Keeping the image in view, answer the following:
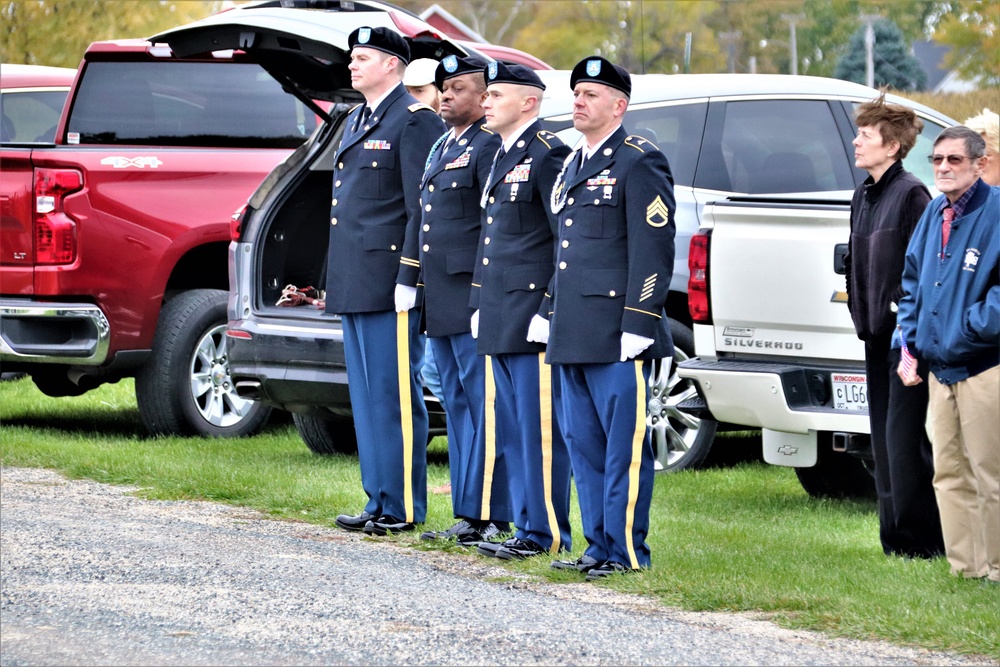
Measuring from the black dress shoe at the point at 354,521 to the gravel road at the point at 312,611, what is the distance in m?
0.08

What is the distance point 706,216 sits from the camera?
305 inches

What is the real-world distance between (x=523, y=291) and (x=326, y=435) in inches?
135

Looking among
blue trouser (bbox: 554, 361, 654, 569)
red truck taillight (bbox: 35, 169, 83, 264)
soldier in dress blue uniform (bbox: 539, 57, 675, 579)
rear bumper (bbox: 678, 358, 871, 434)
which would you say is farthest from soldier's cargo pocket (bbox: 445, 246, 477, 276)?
red truck taillight (bbox: 35, 169, 83, 264)

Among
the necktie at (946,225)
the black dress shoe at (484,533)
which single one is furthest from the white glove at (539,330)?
the necktie at (946,225)

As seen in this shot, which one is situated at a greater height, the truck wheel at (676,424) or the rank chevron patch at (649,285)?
the rank chevron patch at (649,285)

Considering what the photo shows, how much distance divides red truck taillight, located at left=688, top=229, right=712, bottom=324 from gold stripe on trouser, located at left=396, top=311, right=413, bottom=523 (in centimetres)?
137

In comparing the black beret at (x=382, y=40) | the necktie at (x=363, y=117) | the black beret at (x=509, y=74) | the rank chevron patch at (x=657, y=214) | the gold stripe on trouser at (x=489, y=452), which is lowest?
the gold stripe on trouser at (x=489, y=452)

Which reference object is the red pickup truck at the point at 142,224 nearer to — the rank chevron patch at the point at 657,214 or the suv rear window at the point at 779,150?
the suv rear window at the point at 779,150

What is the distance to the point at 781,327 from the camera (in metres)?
7.58

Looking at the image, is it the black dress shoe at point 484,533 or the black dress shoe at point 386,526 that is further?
the black dress shoe at point 386,526

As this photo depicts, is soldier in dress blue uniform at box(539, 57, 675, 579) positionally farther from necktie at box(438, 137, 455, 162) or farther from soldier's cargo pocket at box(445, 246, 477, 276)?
necktie at box(438, 137, 455, 162)

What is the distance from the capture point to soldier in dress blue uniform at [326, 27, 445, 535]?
721 cm

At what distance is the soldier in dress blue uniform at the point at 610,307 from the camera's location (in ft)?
20.1

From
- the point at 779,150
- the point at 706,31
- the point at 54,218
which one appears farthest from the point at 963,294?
the point at 706,31
